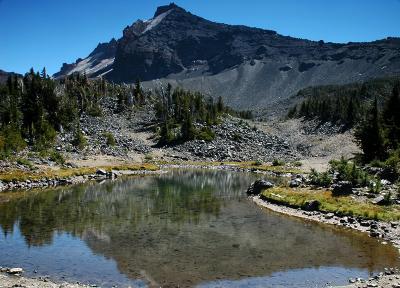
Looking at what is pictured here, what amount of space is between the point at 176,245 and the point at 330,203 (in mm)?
19148

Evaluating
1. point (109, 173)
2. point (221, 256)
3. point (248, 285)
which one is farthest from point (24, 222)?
point (109, 173)

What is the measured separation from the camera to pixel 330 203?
147 feet

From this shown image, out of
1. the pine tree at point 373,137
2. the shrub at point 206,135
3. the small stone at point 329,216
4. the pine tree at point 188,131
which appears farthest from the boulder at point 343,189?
the pine tree at point 188,131

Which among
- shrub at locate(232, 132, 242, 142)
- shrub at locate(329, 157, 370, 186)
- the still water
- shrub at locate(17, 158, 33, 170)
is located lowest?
the still water

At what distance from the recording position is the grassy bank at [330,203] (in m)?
39.3

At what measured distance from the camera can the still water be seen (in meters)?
26.0

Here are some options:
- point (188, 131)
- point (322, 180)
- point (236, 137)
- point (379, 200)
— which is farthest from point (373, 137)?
point (188, 131)

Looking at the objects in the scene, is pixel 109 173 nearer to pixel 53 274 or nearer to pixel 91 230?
pixel 91 230

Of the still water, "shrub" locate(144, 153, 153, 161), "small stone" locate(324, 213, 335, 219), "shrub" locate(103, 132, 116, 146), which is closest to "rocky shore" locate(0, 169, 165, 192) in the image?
the still water

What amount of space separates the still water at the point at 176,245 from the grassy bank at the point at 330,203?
332 cm

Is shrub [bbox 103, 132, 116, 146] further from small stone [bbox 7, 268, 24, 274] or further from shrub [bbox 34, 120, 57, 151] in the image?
small stone [bbox 7, 268, 24, 274]

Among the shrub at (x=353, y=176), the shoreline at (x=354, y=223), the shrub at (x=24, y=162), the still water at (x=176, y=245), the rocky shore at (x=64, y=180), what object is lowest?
the still water at (x=176, y=245)

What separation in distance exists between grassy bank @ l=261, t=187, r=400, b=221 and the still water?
332 centimetres

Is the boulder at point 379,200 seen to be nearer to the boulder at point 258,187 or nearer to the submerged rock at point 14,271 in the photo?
the boulder at point 258,187
